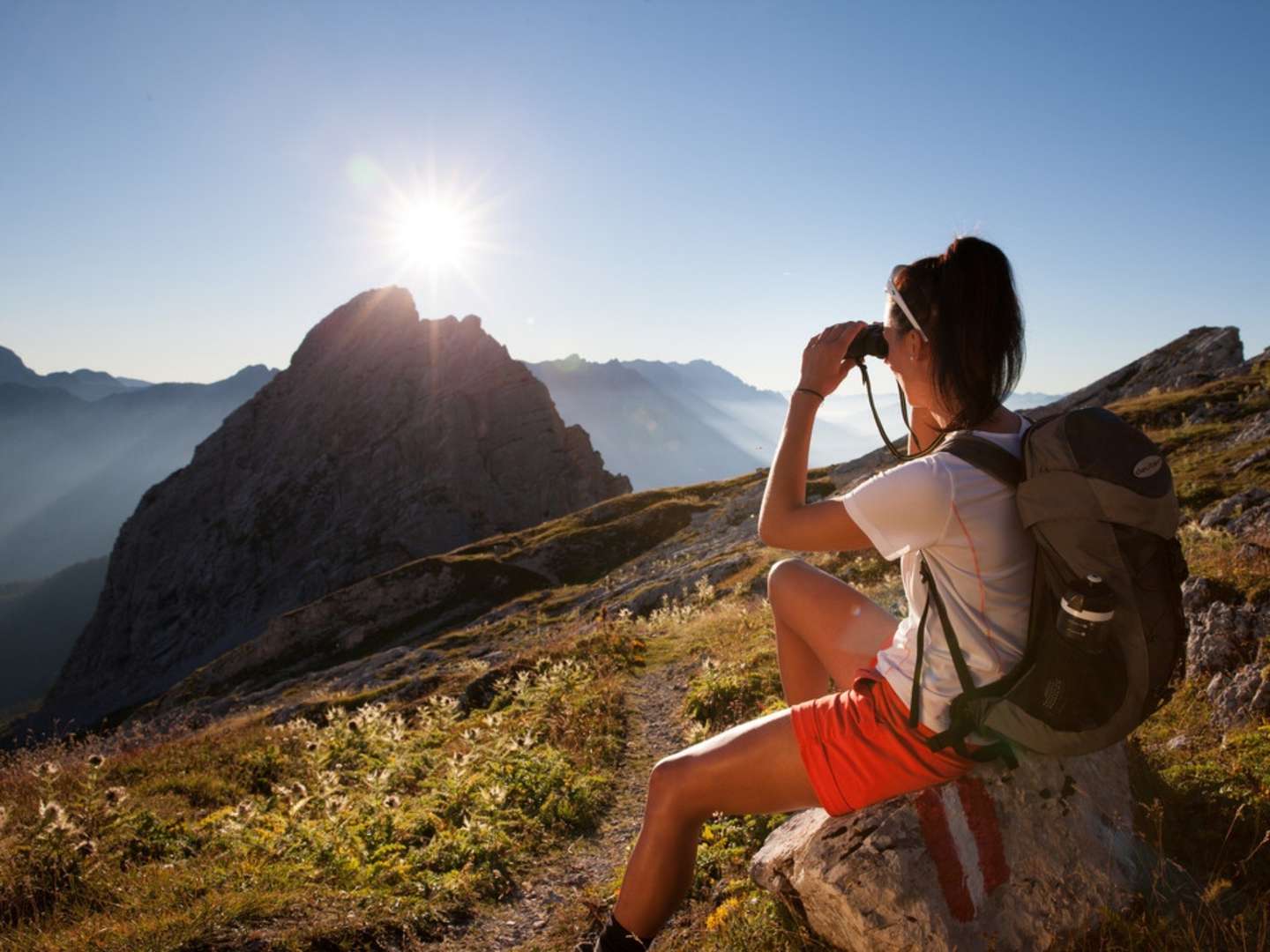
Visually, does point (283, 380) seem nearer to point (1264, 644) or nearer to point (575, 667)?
point (575, 667)

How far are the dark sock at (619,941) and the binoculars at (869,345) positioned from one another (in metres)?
3.20

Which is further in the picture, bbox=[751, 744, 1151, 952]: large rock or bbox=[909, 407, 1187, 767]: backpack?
bbox=[751, 744, 1151, 952]: large rock

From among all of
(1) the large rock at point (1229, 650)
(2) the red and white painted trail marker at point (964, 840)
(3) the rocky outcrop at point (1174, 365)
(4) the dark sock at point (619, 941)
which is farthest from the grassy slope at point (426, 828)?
(3) the rocky outcrop at point (1174, 365)

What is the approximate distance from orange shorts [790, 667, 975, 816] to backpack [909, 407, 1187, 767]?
439 millimetres

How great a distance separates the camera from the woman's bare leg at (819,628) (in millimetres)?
4238

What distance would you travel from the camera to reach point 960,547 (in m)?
2.93

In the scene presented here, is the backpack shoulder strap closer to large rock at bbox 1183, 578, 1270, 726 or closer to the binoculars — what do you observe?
the binoculars

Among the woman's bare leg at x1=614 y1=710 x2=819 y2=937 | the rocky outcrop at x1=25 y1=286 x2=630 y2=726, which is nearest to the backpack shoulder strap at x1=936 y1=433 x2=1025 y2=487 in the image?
the woman's bare leg at x1=614 y1=710 x2=819 y2=937

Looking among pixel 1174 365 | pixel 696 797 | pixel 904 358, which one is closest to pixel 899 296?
pixel 904 358

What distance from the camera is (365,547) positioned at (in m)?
98.6

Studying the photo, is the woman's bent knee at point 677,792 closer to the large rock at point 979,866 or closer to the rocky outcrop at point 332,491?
the large rock at point 979,866

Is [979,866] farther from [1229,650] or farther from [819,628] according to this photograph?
[1229,650]

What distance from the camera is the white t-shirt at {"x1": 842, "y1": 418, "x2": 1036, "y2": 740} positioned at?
286cm

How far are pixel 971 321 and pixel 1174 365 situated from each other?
5404 cm
